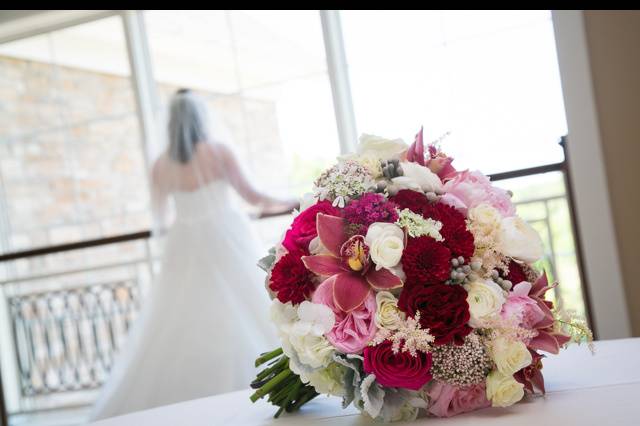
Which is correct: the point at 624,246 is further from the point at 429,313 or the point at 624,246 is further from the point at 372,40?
the point at 429,313

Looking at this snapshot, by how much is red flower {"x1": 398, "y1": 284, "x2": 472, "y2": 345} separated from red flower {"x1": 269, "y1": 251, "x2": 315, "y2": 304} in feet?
0.46

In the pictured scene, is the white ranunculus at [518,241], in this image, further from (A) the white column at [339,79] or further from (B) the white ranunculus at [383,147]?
(A) the white column at [339,79]

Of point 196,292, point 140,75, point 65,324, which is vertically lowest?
point 65,324

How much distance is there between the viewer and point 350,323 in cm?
85

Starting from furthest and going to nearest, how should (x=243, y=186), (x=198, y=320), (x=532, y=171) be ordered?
(x=243, y=186) → (x=198, y=320) → (x=532, y=171)

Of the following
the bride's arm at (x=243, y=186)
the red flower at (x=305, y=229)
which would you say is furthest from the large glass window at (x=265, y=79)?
the red flower at (x=305, y=229)

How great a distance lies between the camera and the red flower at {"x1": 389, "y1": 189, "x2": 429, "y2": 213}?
906 mm

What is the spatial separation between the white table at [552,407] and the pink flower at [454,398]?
0.01m

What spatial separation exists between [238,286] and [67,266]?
2.49 meters

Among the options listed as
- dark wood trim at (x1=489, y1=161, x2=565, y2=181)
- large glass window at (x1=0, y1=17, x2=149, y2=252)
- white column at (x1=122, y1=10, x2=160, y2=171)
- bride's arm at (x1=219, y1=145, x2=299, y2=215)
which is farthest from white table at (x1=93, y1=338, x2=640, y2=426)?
large glass window at (x1=0, y1=17, x2=149, y2=252)

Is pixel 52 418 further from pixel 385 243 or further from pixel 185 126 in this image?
pixel 385 243

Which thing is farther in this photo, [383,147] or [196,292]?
[196,292]

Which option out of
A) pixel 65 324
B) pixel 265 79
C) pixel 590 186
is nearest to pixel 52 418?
pixel 65 324

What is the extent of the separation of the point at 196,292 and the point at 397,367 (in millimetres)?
2440
